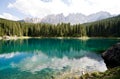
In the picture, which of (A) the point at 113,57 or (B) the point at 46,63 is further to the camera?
(B) the point at 46,63

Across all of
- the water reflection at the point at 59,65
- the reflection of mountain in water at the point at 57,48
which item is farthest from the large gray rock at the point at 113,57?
the reflection of mountain in water at the point at 57,48

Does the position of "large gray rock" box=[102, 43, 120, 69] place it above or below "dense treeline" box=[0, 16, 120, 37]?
below

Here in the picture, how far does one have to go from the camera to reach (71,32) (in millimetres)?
186000

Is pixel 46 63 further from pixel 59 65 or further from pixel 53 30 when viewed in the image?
pixel 53 30

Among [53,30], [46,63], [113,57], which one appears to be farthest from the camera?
[53,30]

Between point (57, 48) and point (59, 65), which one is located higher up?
point (57, 48)

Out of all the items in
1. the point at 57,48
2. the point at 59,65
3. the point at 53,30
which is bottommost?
the point at 59,65

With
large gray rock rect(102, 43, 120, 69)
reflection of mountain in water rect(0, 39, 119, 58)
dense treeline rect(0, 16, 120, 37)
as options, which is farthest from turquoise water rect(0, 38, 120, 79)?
dense treeline rect(0, 16, 120, 37)

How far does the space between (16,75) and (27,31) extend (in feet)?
525

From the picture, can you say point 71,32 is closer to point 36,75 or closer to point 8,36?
point 8,36

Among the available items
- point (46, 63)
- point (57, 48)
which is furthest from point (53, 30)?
point (46, 63)

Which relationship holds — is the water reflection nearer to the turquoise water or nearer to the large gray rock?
the turquoise water

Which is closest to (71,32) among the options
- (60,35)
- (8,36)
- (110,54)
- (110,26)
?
(60,35)

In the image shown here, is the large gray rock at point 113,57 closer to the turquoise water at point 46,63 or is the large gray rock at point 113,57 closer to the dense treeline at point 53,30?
the turquoise water at point 46,63
